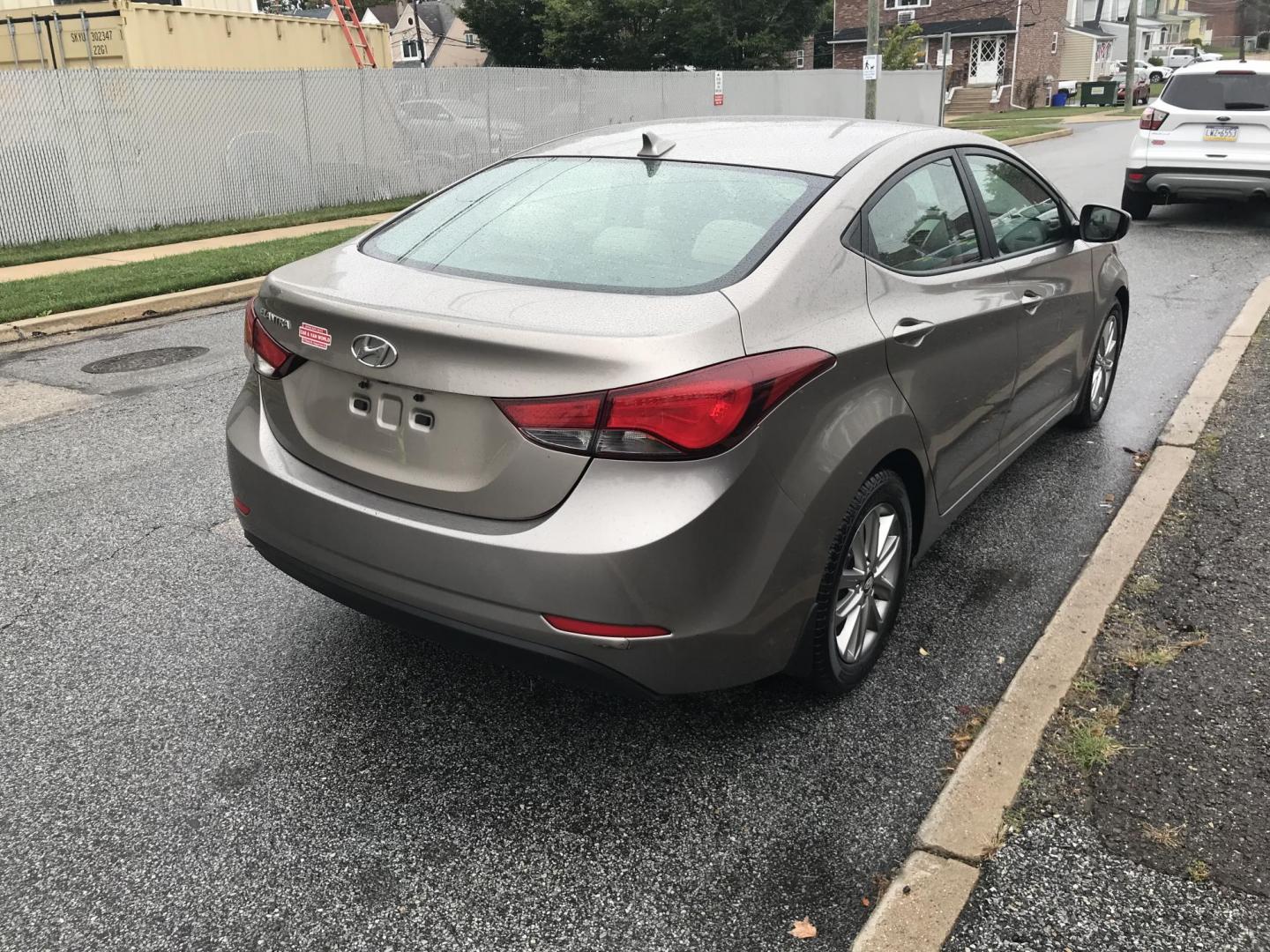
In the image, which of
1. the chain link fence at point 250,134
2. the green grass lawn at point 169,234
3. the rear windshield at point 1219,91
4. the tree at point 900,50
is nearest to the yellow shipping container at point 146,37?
the chain link fence at point 250,134

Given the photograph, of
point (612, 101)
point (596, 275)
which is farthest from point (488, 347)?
point (612, 101)

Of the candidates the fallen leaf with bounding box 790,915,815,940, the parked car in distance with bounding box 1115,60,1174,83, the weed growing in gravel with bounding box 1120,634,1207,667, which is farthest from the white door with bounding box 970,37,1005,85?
the fallen leaf with bounding box 790,915,815,940

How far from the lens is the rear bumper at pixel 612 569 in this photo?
2.47 meters

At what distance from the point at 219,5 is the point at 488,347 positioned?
17.8 meters

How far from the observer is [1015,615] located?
12.6 feet

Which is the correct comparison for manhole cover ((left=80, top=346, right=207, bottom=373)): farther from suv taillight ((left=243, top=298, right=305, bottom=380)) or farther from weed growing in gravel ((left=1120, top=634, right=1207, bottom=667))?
weed growing in gravel ((left=1120, top=634, right=1207, bottom=667))

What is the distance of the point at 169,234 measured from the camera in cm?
1343

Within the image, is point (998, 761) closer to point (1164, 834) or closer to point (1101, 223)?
point (1164, 834)

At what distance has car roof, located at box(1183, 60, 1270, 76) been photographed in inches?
478

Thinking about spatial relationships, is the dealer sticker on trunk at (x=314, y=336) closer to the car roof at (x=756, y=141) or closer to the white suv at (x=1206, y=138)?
the car roof at (x=756, y=141)

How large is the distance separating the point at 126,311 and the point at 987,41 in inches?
2072

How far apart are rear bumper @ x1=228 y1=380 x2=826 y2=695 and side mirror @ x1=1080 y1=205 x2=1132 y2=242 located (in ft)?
9.39

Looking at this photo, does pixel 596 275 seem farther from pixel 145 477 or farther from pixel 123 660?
pixel 145 477

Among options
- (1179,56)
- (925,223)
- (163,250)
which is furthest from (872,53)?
(1179,56)
